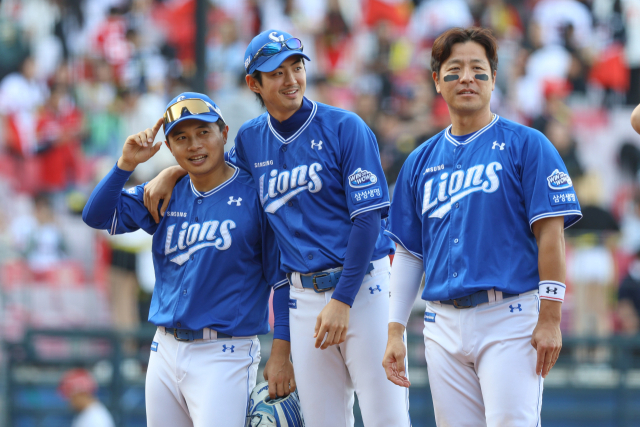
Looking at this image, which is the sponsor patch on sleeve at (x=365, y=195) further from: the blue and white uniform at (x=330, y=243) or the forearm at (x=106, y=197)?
the forearm at (x=106, y=197)

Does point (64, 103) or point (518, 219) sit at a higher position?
point (64, 103)

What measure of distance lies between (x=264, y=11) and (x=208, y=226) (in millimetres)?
8344

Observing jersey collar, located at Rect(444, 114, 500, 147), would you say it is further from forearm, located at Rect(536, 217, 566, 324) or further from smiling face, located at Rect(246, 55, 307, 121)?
smiling face, located at Rect(246, 55, 307, 121)

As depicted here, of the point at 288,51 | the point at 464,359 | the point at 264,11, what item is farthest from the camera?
the point at 264,11

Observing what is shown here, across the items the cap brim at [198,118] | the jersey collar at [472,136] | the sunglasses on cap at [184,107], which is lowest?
the jersey collar at [472,136]

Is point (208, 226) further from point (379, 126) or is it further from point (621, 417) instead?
point (379, 126)

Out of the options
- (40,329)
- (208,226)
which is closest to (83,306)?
(40,329)

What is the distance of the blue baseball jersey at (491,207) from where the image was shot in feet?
10.1

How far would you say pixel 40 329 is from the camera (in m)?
7.50

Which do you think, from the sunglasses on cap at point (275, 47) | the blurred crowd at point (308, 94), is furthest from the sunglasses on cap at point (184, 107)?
the blurred crowd at point (308, 94)

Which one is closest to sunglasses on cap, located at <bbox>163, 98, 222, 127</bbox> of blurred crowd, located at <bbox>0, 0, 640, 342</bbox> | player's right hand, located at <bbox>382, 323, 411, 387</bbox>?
player's right hand, located at <bbox>382, 323, 411, 387</bbox>

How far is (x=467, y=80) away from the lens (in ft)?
10.6

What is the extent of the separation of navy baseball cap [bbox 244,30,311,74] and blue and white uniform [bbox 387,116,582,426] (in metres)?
0.83

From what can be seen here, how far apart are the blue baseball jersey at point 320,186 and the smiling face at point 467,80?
17.8 inches
